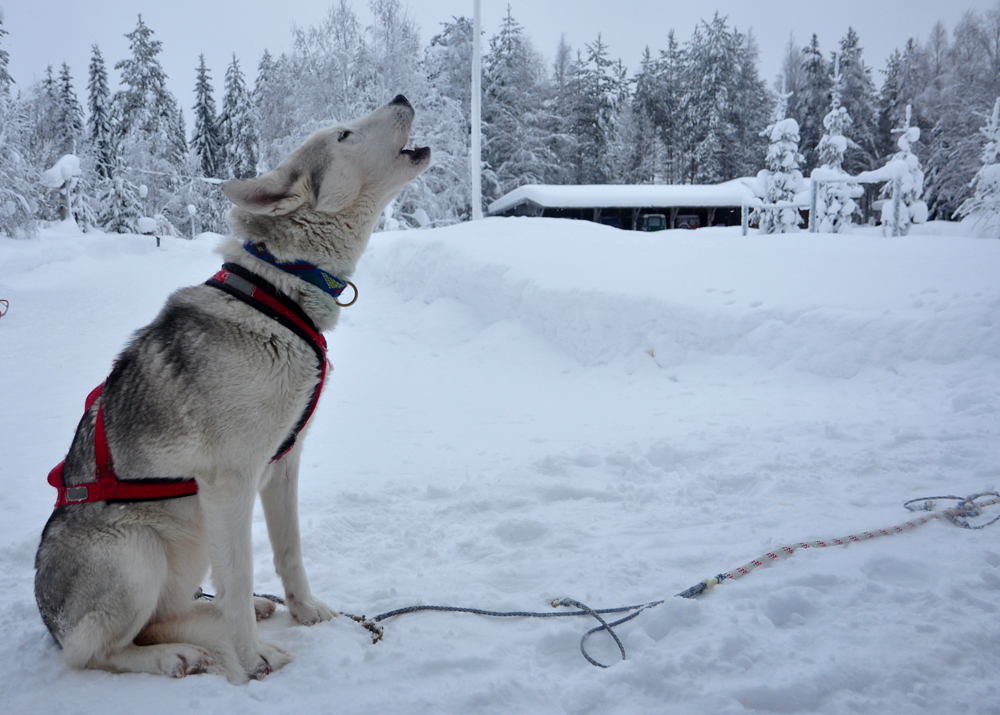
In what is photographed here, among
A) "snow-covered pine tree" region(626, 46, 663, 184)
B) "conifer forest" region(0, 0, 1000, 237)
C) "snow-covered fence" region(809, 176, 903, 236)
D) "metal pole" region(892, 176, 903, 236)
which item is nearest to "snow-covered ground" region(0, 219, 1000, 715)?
"snow-covered fence" region(809, 176, 903, 236)

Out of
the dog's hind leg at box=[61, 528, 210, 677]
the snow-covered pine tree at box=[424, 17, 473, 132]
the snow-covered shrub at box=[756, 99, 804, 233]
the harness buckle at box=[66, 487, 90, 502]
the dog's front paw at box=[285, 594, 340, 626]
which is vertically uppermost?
the snow-covered pine tree at box=[424, 17, 473, 132]

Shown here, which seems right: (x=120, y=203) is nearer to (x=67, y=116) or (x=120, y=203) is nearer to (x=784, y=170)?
(x=67, y=116)

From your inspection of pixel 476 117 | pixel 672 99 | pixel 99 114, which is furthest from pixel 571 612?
pixel 99 114

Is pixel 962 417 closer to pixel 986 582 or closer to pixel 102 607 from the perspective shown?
pixel 986 582

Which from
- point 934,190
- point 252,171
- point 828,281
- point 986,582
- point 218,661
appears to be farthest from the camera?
point 252,171

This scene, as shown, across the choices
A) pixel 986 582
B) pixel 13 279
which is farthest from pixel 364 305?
pixel 13 279

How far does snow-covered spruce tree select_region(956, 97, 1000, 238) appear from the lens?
2022 centimetres

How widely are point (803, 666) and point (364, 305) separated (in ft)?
35.6

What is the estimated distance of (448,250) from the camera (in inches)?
470

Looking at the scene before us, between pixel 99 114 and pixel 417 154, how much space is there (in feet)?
177

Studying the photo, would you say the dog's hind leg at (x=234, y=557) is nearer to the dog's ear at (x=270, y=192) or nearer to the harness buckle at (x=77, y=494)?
the harness buckle at (x=77, y=494)

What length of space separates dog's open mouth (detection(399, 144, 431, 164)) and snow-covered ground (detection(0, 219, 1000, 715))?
204 centimetres

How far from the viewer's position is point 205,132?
49531 millimetres

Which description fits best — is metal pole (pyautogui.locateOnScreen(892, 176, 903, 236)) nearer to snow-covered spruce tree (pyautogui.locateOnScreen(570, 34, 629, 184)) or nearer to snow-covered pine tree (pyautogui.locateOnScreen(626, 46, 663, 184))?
snow-covered spruce tree (pyautogui.locateOnScreen(570, 34, 629, 184))
